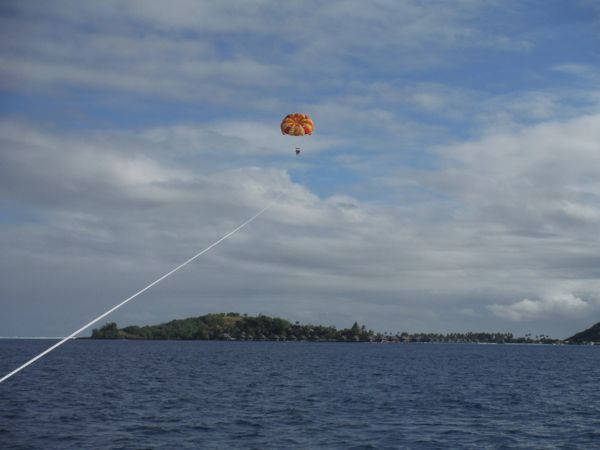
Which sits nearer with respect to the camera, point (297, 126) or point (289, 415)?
point (289, 415)

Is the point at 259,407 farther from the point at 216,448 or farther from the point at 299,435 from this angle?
the point at 216,448

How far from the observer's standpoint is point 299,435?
4434 cm

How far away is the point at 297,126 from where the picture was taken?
2906 inches

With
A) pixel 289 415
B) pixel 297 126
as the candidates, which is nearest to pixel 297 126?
pixel 297 126

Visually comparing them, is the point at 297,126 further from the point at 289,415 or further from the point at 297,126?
the point at 289,415

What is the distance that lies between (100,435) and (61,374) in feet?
207

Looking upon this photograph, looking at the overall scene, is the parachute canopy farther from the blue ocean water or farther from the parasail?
the blue ocean water

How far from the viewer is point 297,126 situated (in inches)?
2906

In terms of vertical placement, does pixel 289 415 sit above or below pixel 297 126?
below

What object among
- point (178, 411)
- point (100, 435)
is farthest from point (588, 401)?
point (100, 435)

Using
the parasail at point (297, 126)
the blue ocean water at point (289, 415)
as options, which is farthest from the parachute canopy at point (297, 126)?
the blue ocean water at point (289, 415)

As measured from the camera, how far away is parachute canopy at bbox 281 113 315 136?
7350 cm

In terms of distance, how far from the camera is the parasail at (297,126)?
7350 centimetres

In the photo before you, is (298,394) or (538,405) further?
(298,394)
